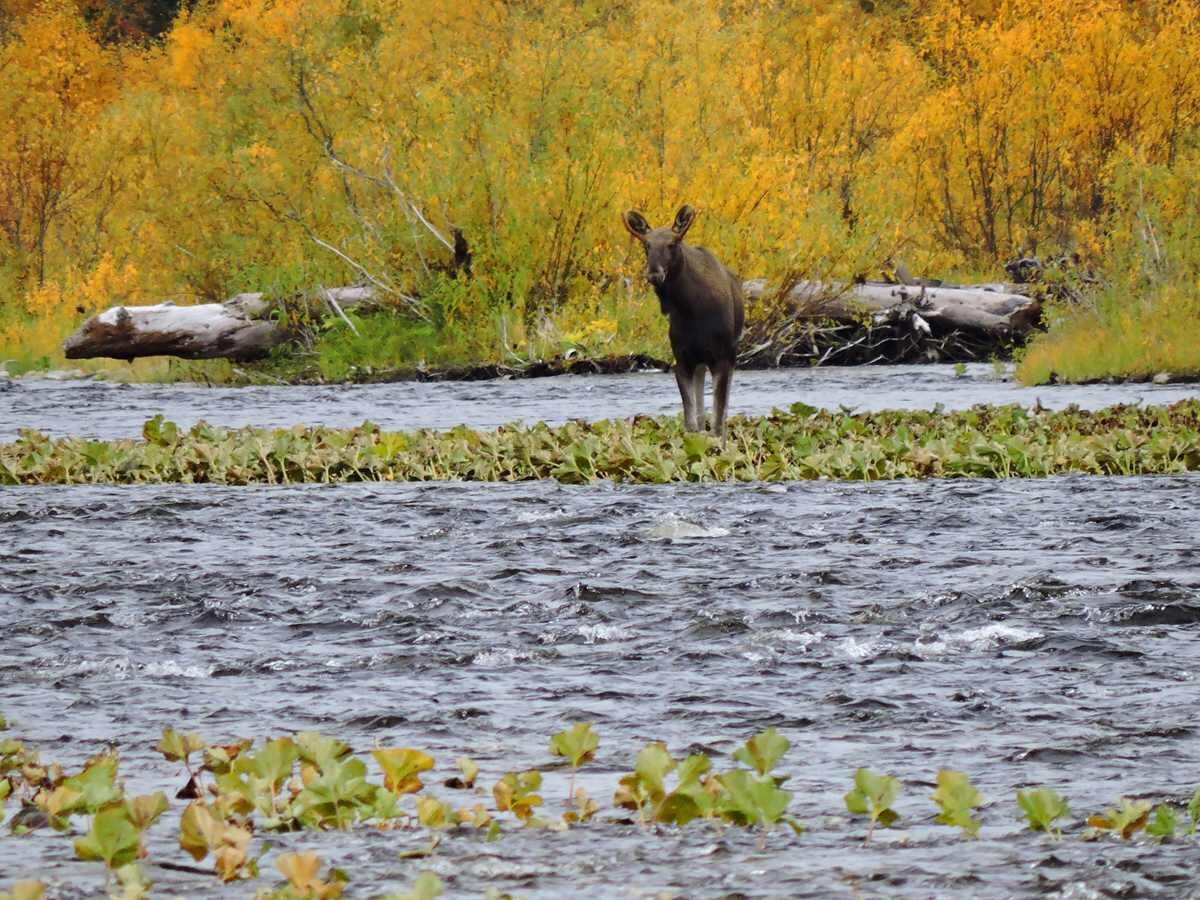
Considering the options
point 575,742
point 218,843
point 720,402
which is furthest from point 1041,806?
point 720,402

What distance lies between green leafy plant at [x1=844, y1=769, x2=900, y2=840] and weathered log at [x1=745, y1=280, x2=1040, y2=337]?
24.9m

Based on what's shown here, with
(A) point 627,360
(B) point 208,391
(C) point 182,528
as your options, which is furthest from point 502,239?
(C) point 182,528

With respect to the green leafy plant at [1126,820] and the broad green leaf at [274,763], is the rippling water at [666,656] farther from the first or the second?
the broad green leaf at [274,763]

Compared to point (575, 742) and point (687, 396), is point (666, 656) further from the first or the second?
point (687, 396)

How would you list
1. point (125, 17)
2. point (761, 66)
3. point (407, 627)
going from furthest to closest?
point (125, 17) < point (761, 66) < point (407, 627)

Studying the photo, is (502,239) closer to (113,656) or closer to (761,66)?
(761,66)

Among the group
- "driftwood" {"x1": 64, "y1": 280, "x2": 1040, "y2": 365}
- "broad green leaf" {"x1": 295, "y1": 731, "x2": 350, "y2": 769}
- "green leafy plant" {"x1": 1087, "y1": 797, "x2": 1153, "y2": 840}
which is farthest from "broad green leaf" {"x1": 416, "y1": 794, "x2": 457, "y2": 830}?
"driftwood" {"x1": 64, "y1": 280, "x2": 1040, "y2": 365}

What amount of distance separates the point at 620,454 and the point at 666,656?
6864 millimetres

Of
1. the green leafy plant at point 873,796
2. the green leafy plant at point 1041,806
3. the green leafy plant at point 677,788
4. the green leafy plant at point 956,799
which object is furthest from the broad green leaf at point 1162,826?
the green leafy plant at point 677,788

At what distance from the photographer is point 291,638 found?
25.2ft

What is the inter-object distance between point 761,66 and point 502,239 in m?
13.3

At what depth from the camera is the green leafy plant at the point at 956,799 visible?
441cm

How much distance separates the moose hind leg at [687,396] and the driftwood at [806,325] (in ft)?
41.7

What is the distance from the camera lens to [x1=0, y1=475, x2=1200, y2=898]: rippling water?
4391 mm
